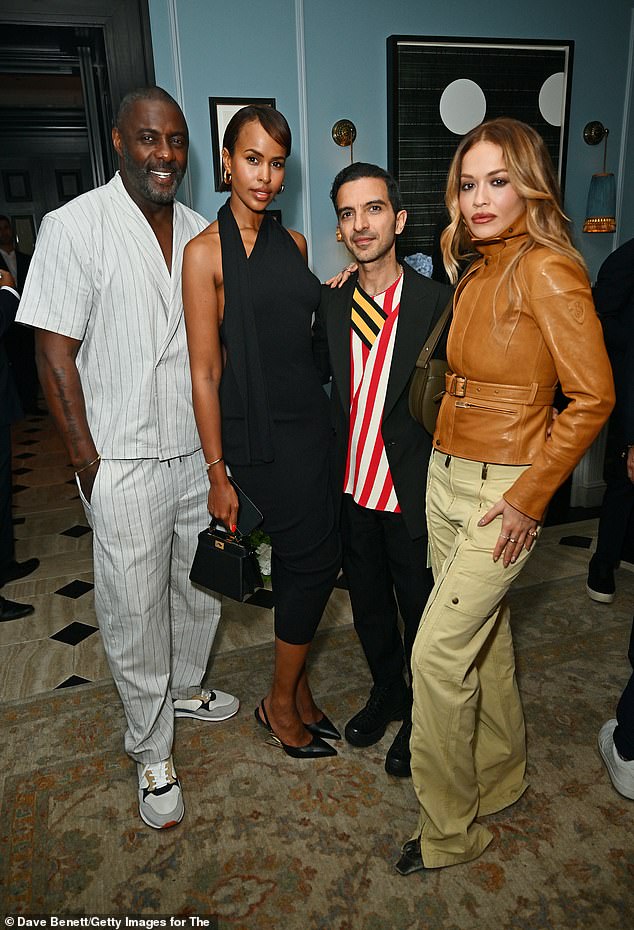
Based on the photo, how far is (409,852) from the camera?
5.61 ft

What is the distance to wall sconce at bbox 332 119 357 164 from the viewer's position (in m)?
3.26

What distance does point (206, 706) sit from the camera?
234cm

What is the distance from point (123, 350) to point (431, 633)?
1058 mm

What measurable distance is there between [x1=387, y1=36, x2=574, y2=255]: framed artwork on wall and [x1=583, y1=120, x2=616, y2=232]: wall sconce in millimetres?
242

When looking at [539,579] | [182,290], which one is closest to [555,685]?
[539,579]

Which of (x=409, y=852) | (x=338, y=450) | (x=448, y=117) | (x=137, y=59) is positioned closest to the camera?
(x=409, y=852)

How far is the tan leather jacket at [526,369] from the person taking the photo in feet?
4.47

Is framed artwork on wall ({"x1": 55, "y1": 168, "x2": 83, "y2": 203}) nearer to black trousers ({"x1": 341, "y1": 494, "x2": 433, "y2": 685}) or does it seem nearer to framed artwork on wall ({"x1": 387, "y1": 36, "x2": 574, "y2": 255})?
framed artwork on wall ({"x1": 387, "y1": 36, "x2": 574, "y2": 255})

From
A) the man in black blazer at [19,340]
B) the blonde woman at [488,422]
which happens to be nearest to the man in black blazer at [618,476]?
the blonde woman at [488,422]

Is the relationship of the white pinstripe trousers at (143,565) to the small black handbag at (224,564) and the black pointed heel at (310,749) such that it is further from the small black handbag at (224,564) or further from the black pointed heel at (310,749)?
the black pointed heel at (310,749)

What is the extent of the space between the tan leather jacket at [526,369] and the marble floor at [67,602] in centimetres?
163

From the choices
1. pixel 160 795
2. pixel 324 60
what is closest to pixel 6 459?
pixel 160 795

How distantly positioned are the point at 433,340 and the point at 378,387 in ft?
0.66

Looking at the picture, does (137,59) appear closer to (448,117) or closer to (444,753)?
(448,117)
